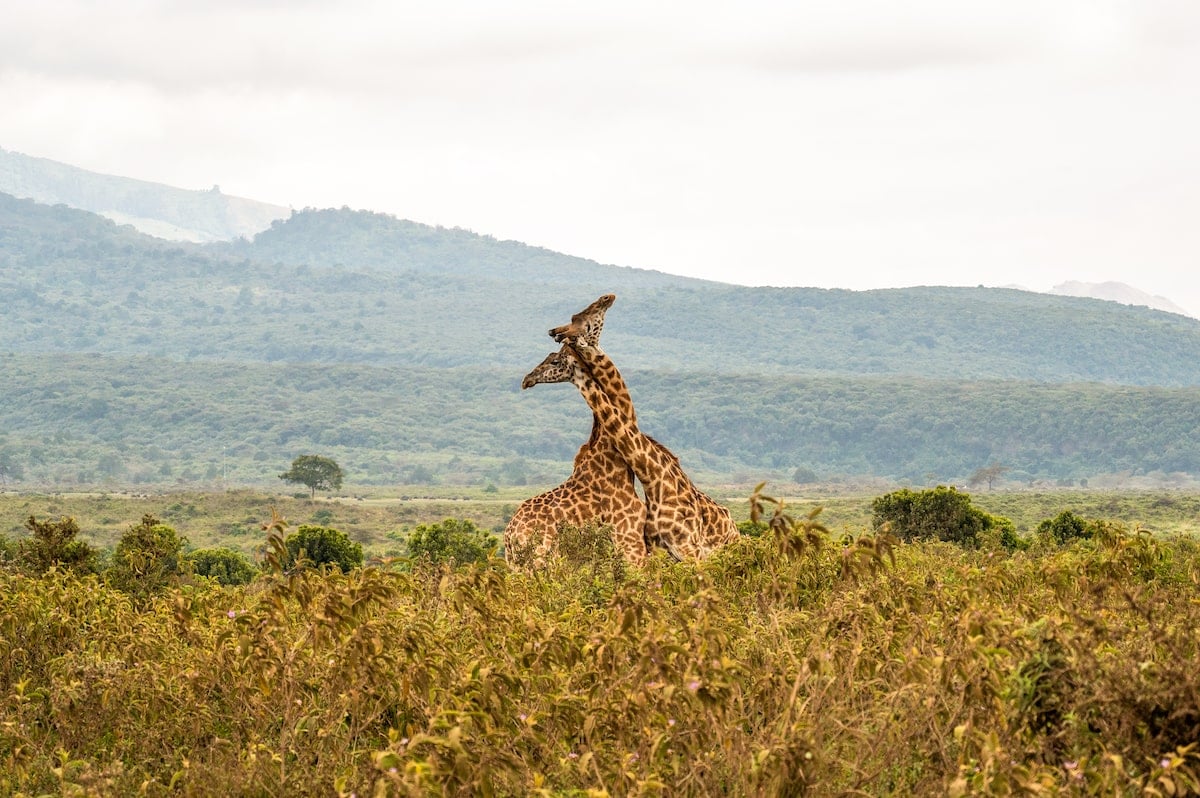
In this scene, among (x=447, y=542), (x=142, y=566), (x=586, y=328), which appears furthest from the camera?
(x=447, y=542)

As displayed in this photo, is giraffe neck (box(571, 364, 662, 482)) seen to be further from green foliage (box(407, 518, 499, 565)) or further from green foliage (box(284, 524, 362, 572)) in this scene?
green foliage (box(284, 524, 362, 572))

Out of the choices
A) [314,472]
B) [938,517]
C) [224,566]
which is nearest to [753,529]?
[938,517]

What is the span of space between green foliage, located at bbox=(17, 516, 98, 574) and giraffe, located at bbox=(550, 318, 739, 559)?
6792 millimetres

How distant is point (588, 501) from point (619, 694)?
26.3 ft

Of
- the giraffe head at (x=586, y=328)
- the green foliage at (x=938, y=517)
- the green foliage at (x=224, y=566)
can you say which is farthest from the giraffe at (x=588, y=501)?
the green foliage at (x=224, y=566)

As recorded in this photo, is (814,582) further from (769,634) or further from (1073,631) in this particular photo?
(1073,631)

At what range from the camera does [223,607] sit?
11141mm

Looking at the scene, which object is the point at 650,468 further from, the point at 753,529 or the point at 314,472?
the point at 314,472

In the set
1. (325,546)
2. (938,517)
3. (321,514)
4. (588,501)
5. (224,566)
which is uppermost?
(588,501)

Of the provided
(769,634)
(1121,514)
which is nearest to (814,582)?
(769,634)

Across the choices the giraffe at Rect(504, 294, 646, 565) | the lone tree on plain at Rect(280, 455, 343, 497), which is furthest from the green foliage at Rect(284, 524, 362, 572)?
the lone tree on plain at Rect(280, 455, 343, 497)

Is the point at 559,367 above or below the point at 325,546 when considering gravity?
above

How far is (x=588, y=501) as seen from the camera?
15.1 meters

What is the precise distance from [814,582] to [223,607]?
177 inches
